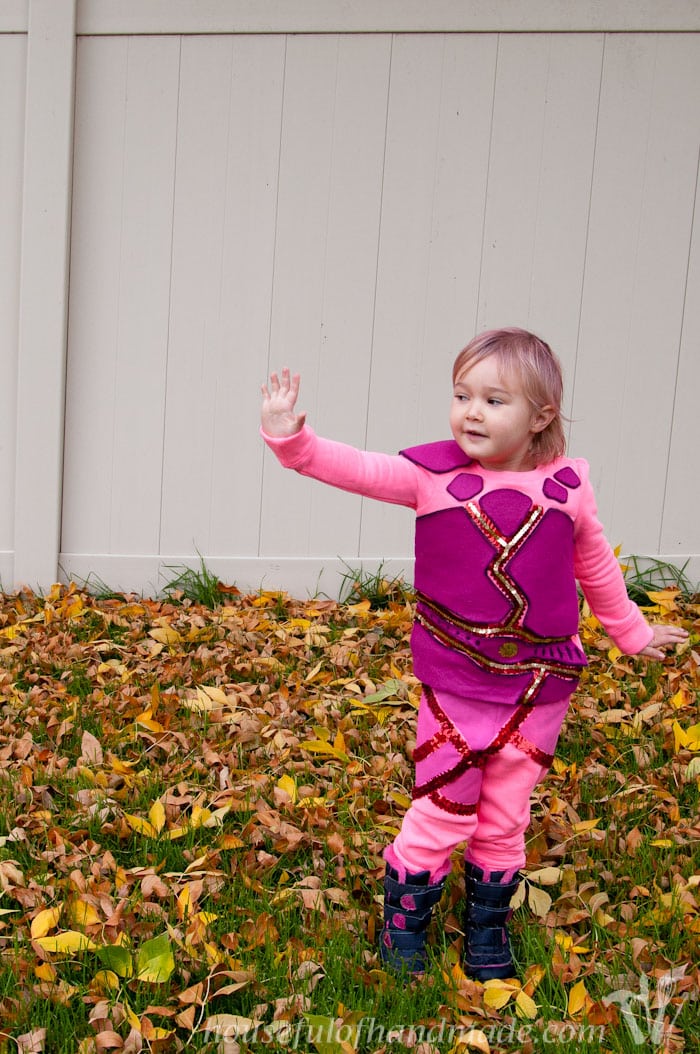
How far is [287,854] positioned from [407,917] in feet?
1.53

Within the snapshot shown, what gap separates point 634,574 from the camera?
442cm

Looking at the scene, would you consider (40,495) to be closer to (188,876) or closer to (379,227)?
(379,227)

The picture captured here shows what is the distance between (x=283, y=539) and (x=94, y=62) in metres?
1.94

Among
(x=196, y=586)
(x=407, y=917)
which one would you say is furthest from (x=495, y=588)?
(x=196, y=586)

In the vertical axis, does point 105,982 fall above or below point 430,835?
below

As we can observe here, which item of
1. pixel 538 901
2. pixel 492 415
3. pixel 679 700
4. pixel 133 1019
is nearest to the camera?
pixel 133 1019

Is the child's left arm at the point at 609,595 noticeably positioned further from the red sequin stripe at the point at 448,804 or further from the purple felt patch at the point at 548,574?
the red sequin stripe at the point at 448,804

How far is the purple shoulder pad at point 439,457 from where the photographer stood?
2107mm

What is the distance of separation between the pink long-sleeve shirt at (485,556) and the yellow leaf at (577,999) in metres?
0.54

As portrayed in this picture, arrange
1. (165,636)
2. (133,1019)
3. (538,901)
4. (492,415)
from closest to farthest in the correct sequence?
(133,1019), (492,415), (538,901), (165,636)

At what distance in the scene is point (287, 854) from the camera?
8.34 feet

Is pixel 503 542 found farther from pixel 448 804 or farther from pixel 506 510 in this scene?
pixel 448 804

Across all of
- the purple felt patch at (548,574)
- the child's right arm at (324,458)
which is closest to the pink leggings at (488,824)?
the purple felt patch at (548,574)

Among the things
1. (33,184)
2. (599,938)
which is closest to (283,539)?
(33,184)
